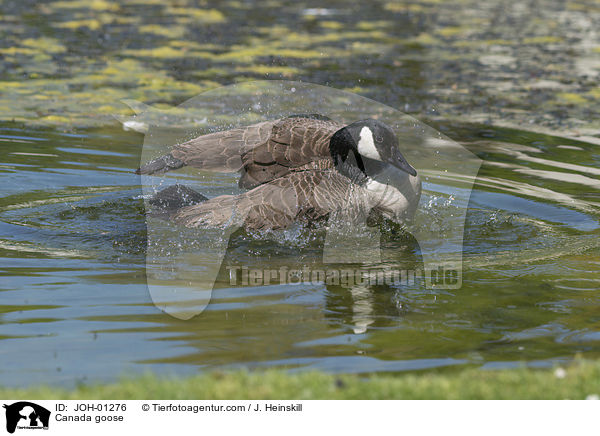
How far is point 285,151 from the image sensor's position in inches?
358

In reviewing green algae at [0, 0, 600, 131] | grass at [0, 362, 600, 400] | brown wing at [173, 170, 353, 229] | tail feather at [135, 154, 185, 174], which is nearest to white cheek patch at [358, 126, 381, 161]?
brown wing at [173, 170, 353, 229]

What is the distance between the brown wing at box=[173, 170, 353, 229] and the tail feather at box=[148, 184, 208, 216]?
426mm

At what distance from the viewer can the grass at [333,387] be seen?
519 cm

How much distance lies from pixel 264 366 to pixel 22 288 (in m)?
2.64

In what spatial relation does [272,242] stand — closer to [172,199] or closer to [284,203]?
[284,203]

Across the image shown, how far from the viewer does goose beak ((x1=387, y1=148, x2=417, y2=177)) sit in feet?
28.9

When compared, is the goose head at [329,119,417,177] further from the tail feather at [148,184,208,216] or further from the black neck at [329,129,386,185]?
the tail feather at [148,184,208,216]

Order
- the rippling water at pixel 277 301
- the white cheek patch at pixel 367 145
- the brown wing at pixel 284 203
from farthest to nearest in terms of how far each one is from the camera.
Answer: the white cheek patch at pixel 367 145 → the brown wing at pixel 284 203 → the rippling water at pixel 277 301

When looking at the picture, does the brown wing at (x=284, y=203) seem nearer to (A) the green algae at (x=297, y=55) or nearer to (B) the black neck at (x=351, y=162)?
(B) the black neck at (x=351, y=162)

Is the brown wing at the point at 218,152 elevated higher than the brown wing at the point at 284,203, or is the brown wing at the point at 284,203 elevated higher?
the brown wing at the point at 218,152

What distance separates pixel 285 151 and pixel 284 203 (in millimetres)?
736

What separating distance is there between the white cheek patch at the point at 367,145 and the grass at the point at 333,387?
12.5 feet

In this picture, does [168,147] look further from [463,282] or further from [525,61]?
[525,61]
